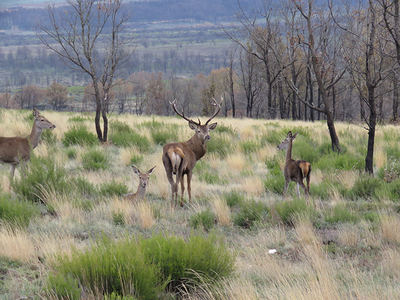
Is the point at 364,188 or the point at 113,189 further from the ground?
the point at 113,189

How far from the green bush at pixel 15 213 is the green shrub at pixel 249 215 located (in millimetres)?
2971

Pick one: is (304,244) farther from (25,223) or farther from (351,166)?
(351,166)

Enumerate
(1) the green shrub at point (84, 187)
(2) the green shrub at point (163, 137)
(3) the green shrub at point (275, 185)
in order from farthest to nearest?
1. (2) the green shrub at point (163, 137)
2. (3) the green shrub at point (275, 185)
3. (1) the green shrub at point (84, 187)

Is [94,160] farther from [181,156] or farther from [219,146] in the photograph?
[181,156]

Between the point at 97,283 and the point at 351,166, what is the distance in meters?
8.12

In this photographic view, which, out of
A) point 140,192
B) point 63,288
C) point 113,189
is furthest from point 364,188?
point 63,288

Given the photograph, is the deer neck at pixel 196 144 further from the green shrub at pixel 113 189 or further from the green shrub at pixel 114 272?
the green shrub at pixel 114 272

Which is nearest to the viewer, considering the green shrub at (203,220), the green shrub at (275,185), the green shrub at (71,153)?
the green shrub at (203,220)

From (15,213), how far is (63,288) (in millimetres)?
2848

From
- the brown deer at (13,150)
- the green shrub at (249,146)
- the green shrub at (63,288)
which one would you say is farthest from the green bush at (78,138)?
the green shrub at (63,288)

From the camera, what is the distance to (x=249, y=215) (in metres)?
7.01

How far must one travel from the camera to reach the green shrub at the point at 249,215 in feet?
22.7

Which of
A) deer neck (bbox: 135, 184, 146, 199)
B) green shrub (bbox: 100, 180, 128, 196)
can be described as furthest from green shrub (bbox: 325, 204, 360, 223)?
green shrub (bbox: 100, 180, 128, 196)

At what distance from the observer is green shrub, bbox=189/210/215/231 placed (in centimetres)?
671
